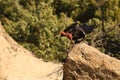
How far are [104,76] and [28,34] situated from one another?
10.3 meters

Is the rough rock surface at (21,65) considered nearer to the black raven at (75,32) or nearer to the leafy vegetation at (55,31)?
the leafy vegetation at (55,31)

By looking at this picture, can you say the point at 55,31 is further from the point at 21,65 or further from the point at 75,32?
the point at 75,32

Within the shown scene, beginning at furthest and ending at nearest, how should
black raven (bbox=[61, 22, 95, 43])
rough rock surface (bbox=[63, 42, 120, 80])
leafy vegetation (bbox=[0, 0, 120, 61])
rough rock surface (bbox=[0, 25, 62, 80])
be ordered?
leafy vegetation (bbox=[0, 0, 120, 61]) < rough rock surface (bbox=[0, 25, 62, 80]) < black raven (bbox=[61, 22, 95, 43]) < rough rock surface (bbox=[63, 42, 120, 80])

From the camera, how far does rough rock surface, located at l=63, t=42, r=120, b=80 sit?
6086 millimetres

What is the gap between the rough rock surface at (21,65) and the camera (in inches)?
475

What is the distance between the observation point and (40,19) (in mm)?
16422

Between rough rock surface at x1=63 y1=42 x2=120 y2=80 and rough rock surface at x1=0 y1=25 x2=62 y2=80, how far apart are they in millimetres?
5100

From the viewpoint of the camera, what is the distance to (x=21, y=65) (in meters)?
13.3

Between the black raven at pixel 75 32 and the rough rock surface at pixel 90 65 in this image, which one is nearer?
the rough rock surface at pixel 90 65

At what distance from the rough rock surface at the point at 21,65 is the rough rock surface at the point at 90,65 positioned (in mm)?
5100

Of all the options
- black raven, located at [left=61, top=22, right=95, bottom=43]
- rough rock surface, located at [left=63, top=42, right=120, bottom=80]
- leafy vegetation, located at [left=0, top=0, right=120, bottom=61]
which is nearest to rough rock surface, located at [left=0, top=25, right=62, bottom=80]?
leafy vegetation, located at [left=0, top=0, right=120, bottom=61]

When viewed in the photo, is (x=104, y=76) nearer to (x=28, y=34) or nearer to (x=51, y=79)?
(x=51, y=79)

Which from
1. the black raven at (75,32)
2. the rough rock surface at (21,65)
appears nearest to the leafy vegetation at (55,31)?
the rough rock surface at (21,65)

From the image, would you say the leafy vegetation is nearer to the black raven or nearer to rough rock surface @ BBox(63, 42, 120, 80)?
the black raven
